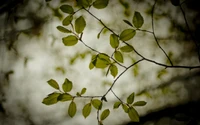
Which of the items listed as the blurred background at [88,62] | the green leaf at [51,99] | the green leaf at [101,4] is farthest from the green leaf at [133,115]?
the green leaf at [101,4]

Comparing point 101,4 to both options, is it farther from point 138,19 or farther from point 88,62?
point 88,62

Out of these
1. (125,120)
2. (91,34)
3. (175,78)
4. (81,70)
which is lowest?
(125,120)

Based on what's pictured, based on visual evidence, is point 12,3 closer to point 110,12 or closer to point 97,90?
point 110,12

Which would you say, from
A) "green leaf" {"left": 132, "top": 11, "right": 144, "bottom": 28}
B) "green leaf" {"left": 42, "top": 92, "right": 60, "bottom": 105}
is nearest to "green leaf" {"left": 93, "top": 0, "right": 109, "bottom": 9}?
Result: "green leaf" {"left": 132, "top": 11, "right": 144, "bottom": 28}

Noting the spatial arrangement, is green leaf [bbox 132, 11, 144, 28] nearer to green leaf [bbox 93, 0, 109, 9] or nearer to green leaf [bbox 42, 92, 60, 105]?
green leaf [bbox 93, 0, 109, 9]

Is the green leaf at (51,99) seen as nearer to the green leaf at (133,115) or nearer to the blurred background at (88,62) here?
the blurred background at (88,62)

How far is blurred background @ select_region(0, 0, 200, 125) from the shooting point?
0.92 meters

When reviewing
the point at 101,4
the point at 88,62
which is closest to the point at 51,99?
the point at 88,62

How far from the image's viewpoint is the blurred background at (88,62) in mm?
921

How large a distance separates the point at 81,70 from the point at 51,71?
0.14 meters

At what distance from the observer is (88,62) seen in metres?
0.92

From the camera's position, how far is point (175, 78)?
0.95m

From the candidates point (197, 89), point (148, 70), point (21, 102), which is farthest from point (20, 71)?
point (197, 89)

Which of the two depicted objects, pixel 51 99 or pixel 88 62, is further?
pixel 88 62
